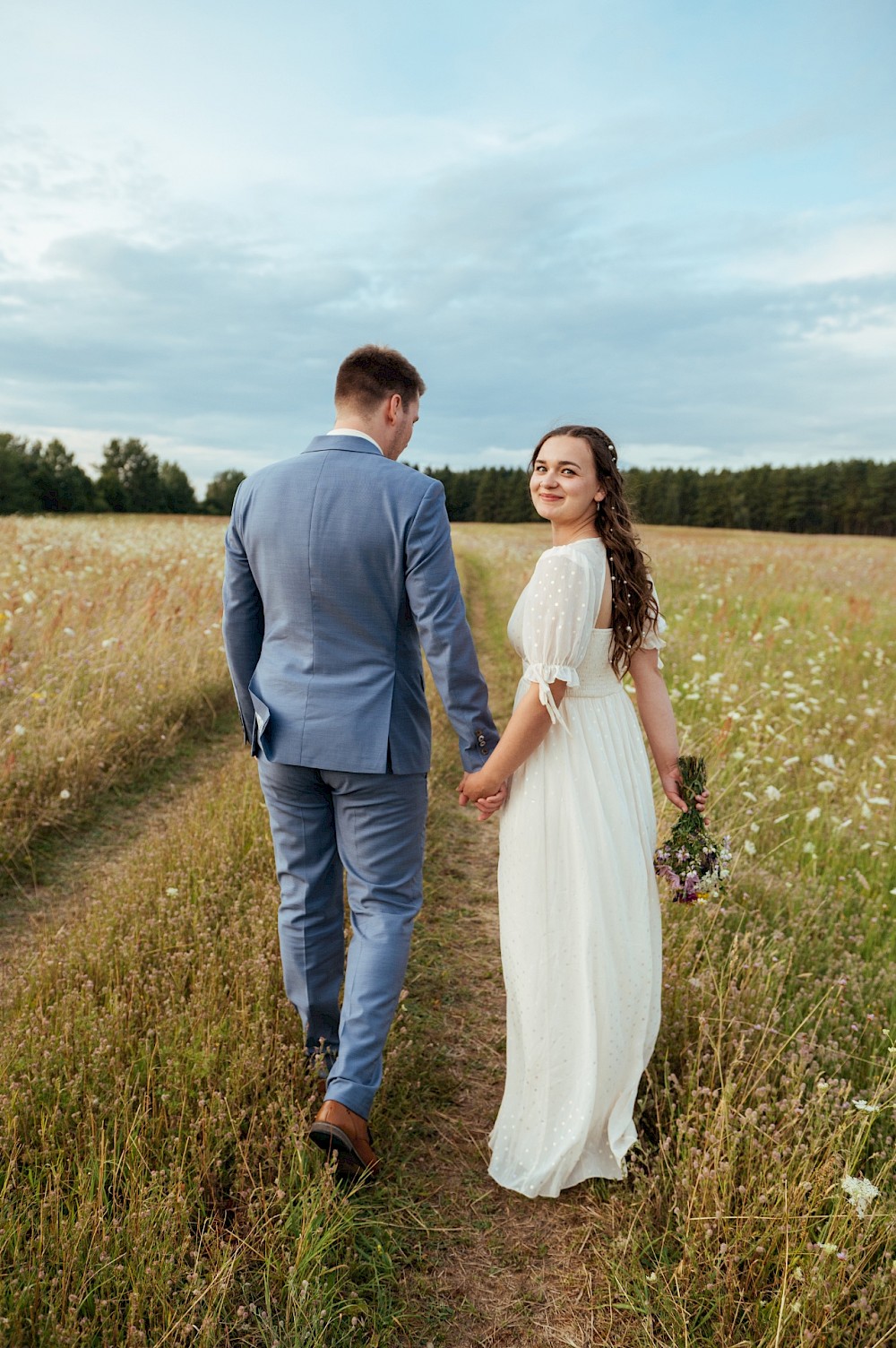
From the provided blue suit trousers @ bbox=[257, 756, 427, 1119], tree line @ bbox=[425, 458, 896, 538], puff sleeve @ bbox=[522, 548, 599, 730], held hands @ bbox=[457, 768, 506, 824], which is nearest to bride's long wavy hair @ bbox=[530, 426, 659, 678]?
puff sleeve @ bbox=[522, 548, 599, 730]

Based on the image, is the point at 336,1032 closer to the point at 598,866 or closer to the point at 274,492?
the point at 598,866

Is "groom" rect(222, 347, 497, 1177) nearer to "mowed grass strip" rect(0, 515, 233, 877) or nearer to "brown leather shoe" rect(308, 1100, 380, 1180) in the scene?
"brown leather shoe" rect(308, 1100, 380, 1180)

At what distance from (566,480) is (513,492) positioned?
67.8 m

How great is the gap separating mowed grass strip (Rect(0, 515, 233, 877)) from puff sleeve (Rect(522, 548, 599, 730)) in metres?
4.14

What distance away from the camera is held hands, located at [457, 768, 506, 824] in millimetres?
2910

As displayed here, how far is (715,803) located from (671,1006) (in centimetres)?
236

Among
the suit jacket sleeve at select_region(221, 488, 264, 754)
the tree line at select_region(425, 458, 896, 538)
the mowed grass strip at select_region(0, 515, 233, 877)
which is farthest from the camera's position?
the tree line at select_region(425, 458, 896, 538)

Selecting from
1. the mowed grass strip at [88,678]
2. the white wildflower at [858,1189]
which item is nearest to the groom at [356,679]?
the white wildflower at [858,1189]

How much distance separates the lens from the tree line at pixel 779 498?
7650 centimetres

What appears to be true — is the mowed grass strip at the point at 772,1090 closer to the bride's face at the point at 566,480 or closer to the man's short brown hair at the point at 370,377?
the bride's face at the point at 566,480

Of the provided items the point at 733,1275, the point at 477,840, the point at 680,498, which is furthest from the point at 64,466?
the point at 733,1275

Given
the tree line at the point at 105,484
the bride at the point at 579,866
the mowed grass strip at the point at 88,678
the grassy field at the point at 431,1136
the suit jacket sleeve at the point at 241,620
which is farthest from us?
the tree line at the point at 105,484

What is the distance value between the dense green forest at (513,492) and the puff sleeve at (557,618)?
47816mm

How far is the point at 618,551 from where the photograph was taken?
9.59ft
